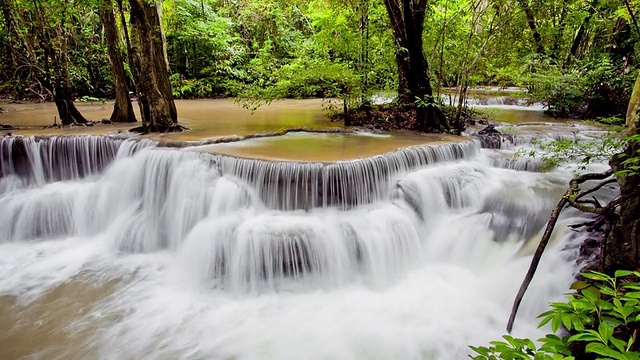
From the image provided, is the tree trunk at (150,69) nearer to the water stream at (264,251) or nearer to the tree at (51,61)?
the water stream at (264,251)

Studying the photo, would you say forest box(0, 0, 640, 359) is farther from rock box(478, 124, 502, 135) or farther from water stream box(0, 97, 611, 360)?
rock box(478, 124, 502, 135)

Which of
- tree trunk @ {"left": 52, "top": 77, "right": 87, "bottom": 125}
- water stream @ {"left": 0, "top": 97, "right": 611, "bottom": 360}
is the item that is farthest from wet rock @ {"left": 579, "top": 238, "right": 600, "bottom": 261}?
tree trunk @ {"left": 52, "top": 77, "right": 87, "bottom": 125}

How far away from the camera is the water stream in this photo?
410 cm

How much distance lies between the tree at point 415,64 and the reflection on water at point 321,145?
0.61m

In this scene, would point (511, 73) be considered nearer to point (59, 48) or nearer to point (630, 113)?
point (630, 113)

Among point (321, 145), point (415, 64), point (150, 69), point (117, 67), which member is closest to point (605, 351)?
point (321, 145)

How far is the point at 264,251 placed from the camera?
5.04m

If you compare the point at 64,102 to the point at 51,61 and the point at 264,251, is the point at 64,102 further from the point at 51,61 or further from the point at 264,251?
the point at 264,251

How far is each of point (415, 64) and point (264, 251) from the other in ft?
19.2

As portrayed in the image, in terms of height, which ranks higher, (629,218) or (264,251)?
(629,218)

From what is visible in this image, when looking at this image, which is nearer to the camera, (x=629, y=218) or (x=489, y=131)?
(x=629, y=218)

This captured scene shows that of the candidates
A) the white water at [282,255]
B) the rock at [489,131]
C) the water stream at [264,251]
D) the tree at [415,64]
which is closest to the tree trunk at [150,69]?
the water stream at [264,251]

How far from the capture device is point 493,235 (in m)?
5.50

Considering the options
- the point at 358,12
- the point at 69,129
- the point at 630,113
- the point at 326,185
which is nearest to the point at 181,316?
the point at 326,185
